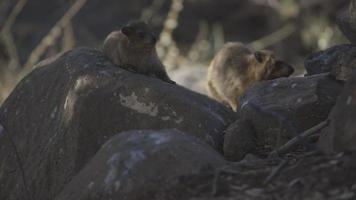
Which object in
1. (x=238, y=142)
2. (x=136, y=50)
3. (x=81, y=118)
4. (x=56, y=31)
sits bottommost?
(x=56, y=31)

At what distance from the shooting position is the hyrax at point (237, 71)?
25.9ft

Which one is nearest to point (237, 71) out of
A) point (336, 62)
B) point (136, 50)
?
point (136, 50)

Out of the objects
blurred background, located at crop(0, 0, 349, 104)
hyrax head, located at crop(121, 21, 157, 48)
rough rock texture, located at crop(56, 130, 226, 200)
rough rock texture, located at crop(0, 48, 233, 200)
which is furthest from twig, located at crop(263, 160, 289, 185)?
blurred background, located at crop(0, 0, 349, 104)

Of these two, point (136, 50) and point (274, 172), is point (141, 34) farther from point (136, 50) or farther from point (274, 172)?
point (274, 172)

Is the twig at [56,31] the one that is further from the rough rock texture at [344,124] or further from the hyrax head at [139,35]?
the rough rock texture at [344,124]

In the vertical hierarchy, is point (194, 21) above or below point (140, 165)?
below

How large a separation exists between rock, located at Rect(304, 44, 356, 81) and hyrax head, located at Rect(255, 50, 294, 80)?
71.9 inches

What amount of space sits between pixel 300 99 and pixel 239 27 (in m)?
10.4

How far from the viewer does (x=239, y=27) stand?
15.4 metres

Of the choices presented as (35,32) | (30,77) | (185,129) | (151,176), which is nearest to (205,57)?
(35,32)

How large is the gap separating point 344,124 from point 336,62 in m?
1.46

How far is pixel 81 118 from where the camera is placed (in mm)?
5277

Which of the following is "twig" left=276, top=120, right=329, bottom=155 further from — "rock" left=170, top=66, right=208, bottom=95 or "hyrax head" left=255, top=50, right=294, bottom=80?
"rock" left=170, top=66, right=208, bottom=95

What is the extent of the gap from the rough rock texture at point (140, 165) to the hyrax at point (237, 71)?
11.7 feet
